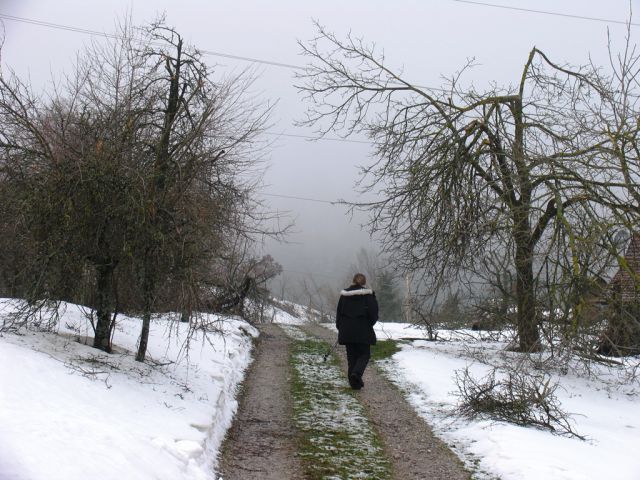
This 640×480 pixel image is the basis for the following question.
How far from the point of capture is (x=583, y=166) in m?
10.2

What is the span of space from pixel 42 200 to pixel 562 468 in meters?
6.38

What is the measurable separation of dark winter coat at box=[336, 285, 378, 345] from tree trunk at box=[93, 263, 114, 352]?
365 cm

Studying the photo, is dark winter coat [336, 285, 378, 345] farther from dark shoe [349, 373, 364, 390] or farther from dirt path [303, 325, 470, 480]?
dirt path [303, 325, 470, 480]

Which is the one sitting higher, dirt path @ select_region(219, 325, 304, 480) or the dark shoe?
the dark shoe

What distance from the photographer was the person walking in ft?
31.0

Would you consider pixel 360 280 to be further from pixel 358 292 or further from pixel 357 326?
pixel 357 326

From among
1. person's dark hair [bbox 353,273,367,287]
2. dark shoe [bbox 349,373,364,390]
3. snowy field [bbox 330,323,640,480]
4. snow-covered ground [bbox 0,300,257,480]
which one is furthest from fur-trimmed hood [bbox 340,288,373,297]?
snow-covered ground [bbox 0,300,257,480]

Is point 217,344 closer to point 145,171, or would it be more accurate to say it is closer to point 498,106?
point 145,171

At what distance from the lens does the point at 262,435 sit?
674cm

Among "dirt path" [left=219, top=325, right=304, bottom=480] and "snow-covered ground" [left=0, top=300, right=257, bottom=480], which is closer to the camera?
"snow-covered ground" [left=0, top=300, right=257, bottom=480]

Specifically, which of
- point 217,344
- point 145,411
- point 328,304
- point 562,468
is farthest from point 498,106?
point 328,304

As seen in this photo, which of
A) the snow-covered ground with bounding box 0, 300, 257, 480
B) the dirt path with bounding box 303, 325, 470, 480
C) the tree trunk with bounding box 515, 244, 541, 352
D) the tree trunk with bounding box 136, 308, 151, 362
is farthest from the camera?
the tree trunk with bounding box 515, 244, 541, 352

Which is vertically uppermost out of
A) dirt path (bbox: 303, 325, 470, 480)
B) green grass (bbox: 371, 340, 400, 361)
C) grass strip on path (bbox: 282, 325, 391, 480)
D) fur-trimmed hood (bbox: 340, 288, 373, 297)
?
fur-trimmed hood (bbox: 340, 288, 373, 297)

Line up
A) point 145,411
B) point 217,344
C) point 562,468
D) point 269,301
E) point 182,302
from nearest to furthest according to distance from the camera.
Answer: point 562,468 → point 145,411 → point 182,302 → point 217,344 → point 269,301
